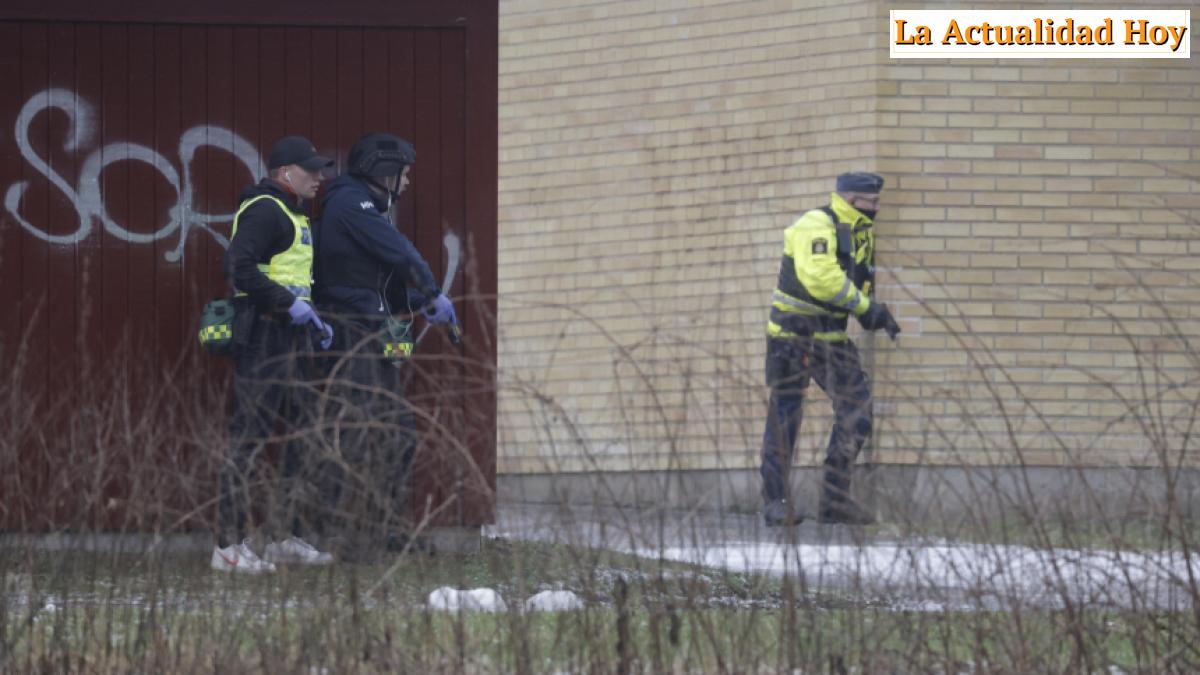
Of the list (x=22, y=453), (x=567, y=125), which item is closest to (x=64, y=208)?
(x=22, y=453)

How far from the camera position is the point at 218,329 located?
7844mm

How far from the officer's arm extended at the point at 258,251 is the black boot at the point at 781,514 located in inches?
84.9

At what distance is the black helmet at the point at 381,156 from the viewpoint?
8047mm

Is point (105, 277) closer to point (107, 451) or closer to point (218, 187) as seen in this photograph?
point (218, 187)

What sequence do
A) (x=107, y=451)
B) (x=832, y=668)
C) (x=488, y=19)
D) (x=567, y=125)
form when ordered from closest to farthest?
(x=832, y=668) → (x=107, y=451) → (x=488, y=19) → (x=567, y=125)

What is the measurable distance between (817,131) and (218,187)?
3.53 meters

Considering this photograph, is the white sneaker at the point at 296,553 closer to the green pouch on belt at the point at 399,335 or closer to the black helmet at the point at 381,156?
the green pouch on belt at the point at 399,335

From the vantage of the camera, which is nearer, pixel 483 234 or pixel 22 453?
pixel 22 453

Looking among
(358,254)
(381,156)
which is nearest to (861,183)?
(381,156)

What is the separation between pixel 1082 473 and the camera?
5.08 metres

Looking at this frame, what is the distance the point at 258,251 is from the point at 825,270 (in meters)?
2.94

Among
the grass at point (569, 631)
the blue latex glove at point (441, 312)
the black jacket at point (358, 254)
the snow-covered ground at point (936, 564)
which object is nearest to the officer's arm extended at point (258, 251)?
the black jacket at point (358, 254)

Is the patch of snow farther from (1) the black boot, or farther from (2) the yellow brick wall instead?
(2) the yellow brick wall

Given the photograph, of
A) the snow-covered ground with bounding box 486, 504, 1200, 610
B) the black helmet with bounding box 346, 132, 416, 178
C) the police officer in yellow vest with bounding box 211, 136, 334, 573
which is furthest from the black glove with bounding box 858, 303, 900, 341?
the snow-covered ground with bounding box 486, 504, 1200, 610
